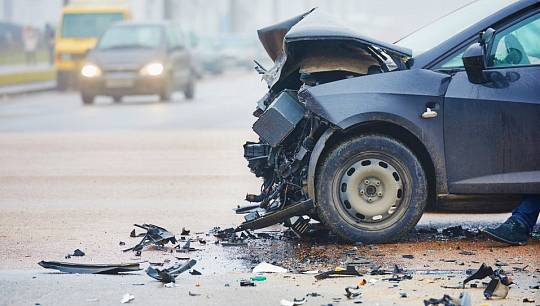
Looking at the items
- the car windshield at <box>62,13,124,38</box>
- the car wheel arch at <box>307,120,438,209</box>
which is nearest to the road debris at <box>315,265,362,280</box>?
the car wheel arch at <box>307,120,438,209</box>

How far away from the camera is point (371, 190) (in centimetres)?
832

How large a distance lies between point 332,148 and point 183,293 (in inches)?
78.8

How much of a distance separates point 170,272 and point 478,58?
98.9 inches

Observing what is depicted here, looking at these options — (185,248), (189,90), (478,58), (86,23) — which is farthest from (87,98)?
(478,58)

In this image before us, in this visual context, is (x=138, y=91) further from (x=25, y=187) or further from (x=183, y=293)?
(x=183, y=293)

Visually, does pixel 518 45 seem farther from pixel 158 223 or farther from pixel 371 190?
pixel 158 223

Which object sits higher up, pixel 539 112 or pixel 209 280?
pixel 539 112

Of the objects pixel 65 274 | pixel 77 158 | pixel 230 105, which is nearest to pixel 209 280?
pixel 65 274

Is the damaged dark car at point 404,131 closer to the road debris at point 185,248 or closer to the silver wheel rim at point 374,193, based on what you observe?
the silver wheel rim at point 374,193

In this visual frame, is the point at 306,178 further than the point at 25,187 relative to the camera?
No

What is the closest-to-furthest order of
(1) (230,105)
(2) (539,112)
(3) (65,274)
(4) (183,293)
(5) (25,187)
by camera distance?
(4) (183,293), (3) (65,274), (2) (539,112), (5) (25,187), (1) (230,105)

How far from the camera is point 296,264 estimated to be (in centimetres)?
769

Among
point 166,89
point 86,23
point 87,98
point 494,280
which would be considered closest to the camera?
point 494,280

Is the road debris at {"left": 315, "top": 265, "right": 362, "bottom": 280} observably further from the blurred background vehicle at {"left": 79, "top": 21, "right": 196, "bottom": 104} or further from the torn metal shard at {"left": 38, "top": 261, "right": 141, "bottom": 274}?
the blurred background vehicle at {"left": 79, "top": 21, "right": 196, "bottom": 104}
